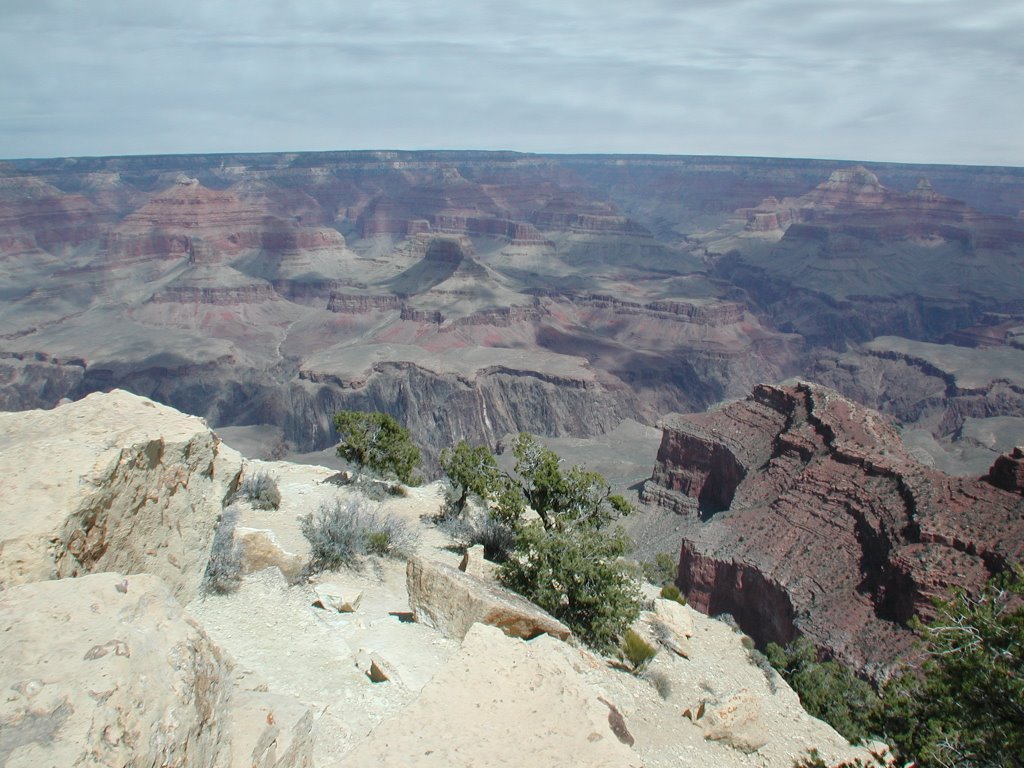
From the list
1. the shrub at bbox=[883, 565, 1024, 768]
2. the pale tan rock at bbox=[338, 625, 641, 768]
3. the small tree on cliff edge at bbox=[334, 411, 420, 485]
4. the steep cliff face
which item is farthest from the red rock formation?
the shrub at bbox=[883, 565, 1024, 768]

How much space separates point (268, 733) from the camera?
6023 millimetres

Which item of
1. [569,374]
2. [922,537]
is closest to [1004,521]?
[922,537]

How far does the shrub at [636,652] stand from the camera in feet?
44.8

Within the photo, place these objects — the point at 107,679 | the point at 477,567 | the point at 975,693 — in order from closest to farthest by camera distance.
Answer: the point at 107,679
the point at 975,693
the point at 477,567

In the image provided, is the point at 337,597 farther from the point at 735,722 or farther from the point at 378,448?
the point at 378,448

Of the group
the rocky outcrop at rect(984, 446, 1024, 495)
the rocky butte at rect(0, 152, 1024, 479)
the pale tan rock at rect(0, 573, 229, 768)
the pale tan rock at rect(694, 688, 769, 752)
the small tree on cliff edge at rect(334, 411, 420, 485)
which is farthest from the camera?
the rocky butte at rect(0, 152, 1024, 479)

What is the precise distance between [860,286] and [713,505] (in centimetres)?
12729

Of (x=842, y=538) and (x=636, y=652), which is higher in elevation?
(x=636, y=652)

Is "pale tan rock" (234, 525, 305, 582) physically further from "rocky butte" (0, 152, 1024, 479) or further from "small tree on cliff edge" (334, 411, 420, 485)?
"rocky butte" (0, 152, 1024, 479)

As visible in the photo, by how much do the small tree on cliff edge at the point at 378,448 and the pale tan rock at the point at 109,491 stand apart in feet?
49.4

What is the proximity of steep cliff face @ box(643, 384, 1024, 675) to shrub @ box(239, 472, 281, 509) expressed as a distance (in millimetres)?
18748

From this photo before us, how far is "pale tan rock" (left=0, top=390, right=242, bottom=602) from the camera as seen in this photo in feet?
22.2

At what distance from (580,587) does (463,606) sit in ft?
12.4

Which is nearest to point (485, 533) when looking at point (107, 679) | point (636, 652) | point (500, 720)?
point (636, 652)
